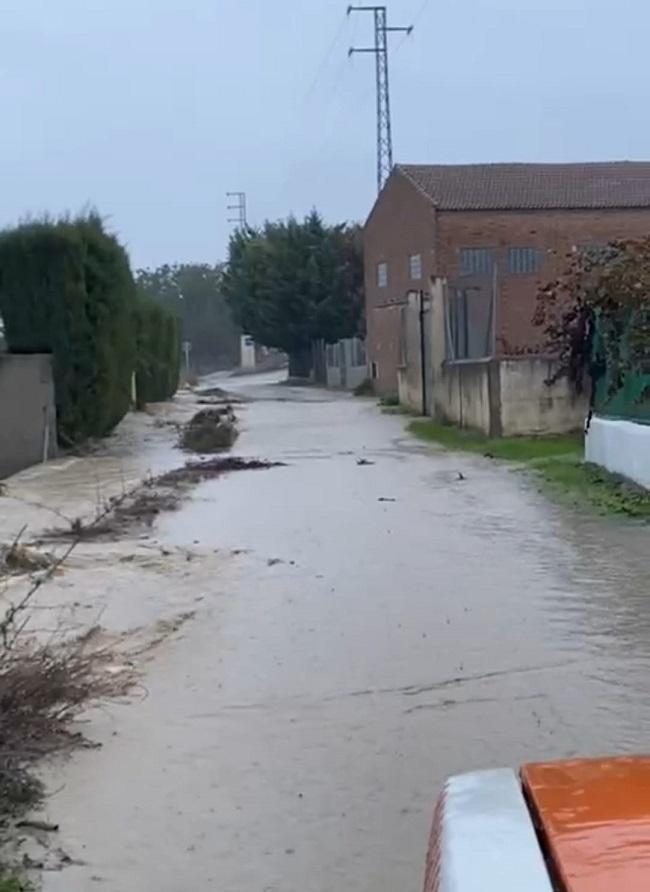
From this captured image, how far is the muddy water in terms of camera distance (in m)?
5.23

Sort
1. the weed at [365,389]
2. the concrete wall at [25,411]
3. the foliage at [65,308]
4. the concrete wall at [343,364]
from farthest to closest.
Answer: the concrete wall at [343,364]
the weed at [365,389]
the foliage at [65,308]
the concrete wall at [25,411]

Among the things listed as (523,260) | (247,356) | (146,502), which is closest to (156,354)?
(523,260)

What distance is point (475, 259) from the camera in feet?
151

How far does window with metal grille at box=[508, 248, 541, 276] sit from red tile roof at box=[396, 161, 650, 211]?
1.49 meters

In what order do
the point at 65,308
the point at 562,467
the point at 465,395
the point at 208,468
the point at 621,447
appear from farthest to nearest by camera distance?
the point at 465,395
the point at 65,308
the point at 208,468
the point at 562,467
the point at 621,447

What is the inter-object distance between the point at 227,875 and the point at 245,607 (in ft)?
15.0

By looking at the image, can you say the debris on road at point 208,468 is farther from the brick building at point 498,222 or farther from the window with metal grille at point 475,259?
the window with metal grille at point 475,259

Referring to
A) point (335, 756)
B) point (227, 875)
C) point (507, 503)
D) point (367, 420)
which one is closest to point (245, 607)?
point (335, 756)

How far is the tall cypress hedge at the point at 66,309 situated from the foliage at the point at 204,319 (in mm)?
75327

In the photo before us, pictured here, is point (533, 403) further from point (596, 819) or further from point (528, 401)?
point (596, 819)

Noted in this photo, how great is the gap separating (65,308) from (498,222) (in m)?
25.8

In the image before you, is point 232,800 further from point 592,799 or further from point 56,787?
point 592,799

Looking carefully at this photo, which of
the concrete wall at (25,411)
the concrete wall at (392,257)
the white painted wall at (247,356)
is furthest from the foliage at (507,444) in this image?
the white painted wall at (247,356)

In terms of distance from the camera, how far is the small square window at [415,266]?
156ft
